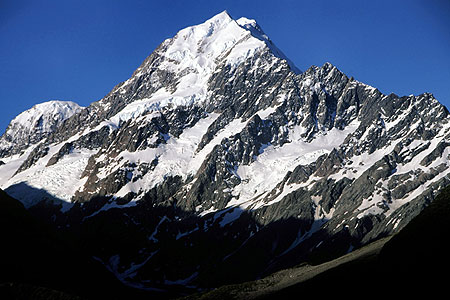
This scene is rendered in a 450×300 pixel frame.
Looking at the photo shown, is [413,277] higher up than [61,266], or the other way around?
[61,266]

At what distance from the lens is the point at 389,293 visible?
148ft

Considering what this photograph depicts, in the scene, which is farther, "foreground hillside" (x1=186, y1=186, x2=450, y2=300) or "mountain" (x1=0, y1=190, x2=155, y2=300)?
"mountain" (x1=0, y1=190, x2=155, y2=300)

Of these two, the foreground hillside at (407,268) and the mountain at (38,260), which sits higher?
the mountain at (38,260)

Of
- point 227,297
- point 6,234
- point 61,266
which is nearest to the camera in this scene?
point 227,297

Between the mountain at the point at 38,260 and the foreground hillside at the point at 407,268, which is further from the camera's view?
the mountain at the point at 38,260

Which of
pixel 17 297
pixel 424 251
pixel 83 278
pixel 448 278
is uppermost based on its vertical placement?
pixel 83 278

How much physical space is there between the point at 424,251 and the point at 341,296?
13.1m

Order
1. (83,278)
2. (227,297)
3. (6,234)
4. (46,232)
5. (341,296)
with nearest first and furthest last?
(341,296) → (227,297) → (6,234) → (83,278) → (46,232)

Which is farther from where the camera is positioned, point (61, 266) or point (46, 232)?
point (46, 232)

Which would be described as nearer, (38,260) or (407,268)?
(407,268)

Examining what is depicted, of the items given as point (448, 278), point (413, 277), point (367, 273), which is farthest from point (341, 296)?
point (448, 278)

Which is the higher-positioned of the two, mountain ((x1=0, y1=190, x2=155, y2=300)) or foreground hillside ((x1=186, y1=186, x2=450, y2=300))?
mountain ((x1=0, y1=190, x2=155, y2=300))

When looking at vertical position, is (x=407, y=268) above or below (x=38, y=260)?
below

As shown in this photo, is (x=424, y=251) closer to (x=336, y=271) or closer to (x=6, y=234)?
(x=336, y=271)
